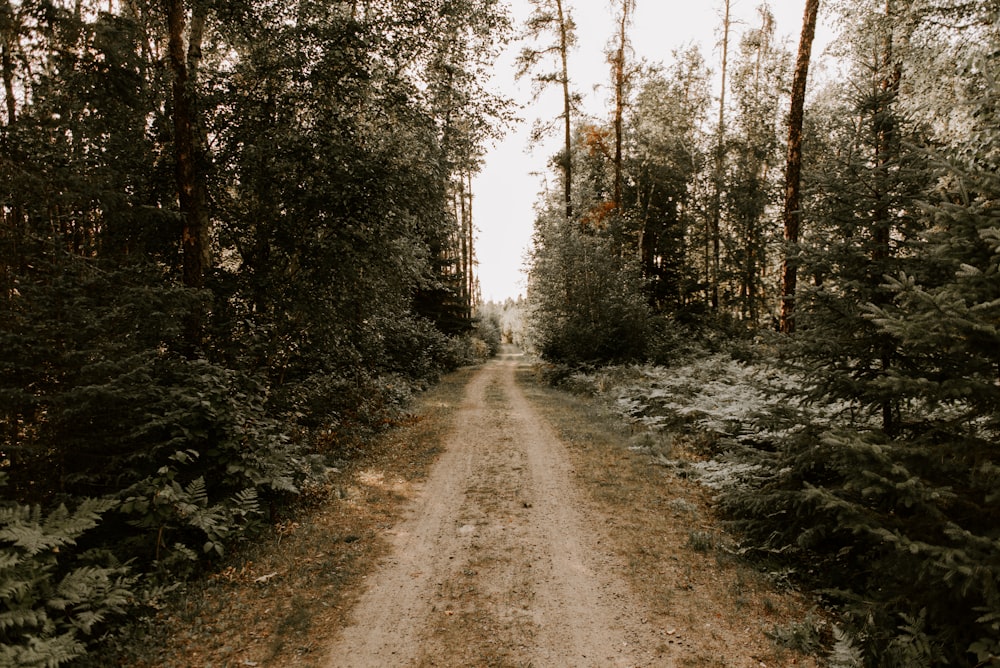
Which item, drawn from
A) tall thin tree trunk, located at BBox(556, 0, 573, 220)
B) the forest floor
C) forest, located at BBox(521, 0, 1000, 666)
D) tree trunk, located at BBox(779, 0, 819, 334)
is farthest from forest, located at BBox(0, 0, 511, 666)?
tall thin tree trunk, located at BBox(556, 0, 573, 220)

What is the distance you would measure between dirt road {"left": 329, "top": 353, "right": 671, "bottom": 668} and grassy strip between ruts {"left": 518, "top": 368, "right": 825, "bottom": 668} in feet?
0.98

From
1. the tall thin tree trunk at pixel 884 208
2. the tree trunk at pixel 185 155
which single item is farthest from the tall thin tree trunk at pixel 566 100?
the tall thin tree trunk at pixel 884 208

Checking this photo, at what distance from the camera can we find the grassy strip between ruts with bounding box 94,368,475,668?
4.27 meters

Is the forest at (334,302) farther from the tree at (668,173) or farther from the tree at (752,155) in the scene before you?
the tree at (668,173)

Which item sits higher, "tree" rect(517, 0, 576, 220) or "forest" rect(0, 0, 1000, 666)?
"tree" rect(517, 0, 576, 220)

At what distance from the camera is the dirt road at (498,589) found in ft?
14.3

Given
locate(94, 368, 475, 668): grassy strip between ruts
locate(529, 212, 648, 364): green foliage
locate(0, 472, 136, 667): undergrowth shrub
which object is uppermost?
locate(529, 212, 648, 364): green foliage

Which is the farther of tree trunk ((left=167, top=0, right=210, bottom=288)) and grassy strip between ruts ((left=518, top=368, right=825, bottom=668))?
tree trunk ((left=167, top=0, right=210, bottom=288))

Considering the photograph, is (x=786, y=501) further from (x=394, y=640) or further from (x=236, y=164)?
(x=236, y=164)

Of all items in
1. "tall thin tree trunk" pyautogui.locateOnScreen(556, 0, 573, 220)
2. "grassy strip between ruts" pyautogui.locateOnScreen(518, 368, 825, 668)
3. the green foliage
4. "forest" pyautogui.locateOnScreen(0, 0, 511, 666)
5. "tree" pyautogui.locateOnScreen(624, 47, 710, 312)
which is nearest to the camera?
"grassy strip between ruts" pyautogui.locateOnScreen(518, 368, 825, 668)

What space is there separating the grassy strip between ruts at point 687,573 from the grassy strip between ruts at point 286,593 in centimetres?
319

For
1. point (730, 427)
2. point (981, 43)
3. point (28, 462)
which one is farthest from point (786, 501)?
point (981, 43)

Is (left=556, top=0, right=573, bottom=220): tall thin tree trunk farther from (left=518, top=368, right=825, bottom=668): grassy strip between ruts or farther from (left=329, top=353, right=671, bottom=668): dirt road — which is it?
(left=329, top=353, right=671, bottom=668): dirt road

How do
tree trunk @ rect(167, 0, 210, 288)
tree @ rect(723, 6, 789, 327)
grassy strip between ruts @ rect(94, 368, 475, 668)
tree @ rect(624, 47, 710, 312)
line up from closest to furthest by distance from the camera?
grassy strip between ruts @ rect(94, 368, 475, 668), tree trunk @ rect(167, 0, 210, 288), tree @ rect(723, 6, 789, 327), tree @ rect(624, 47, 710, 312)
